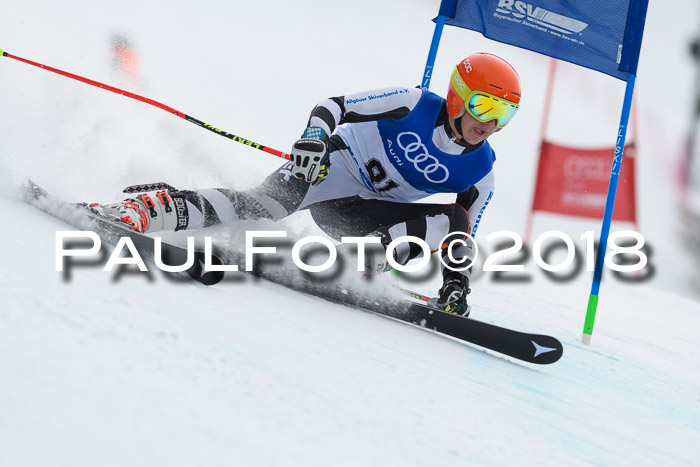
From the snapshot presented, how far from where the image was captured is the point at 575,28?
161 inches

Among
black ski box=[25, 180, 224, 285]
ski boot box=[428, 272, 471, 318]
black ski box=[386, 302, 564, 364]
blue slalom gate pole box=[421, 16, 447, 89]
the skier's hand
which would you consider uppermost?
blue slalom gate pole box=[421, 16, 447, 89]

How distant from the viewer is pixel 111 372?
3.73 feet

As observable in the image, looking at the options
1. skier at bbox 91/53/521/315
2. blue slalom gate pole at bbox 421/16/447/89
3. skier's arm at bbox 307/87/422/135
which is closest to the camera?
skier at bbox 91/53/521/315

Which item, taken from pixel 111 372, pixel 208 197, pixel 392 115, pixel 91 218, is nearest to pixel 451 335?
pixel 392 115

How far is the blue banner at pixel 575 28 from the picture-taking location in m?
4.02

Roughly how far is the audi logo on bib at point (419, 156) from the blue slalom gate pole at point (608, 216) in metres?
1.39

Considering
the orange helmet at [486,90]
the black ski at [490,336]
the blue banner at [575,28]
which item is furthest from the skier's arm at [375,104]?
the blue banner at [575,28]

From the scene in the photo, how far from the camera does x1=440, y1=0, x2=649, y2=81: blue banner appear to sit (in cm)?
402

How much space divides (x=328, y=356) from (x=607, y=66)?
10.7 feet

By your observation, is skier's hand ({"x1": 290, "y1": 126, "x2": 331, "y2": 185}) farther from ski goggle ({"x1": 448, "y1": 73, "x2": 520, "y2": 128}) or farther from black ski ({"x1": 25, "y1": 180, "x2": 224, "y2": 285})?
ski goggle ({"x1": 448, "y1": 73, "x2": 520, "y2": 128})

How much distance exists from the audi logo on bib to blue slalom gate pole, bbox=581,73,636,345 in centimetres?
139

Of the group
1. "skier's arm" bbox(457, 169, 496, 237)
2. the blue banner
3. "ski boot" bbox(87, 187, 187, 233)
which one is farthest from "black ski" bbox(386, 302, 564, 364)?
the blue banner

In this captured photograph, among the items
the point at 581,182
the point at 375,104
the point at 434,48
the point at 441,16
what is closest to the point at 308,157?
the point at 375,104

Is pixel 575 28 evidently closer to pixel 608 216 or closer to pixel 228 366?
pixel 608 216
